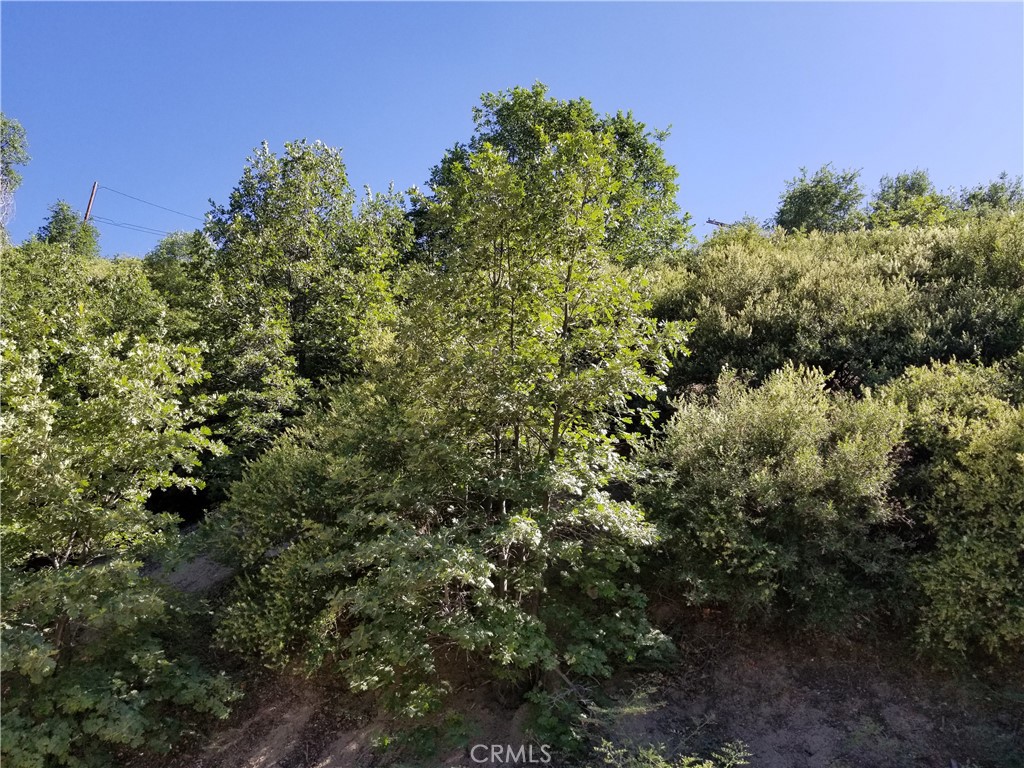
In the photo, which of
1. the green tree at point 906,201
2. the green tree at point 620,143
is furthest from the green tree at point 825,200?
the green tree at point 620,143

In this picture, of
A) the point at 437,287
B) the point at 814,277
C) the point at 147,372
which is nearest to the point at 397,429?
the point at 437,287

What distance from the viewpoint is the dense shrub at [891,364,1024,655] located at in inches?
180

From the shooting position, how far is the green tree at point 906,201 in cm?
1730

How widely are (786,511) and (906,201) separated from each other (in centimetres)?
2316

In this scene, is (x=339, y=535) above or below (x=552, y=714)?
above

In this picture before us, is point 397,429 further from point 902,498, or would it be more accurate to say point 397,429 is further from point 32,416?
point 902,498

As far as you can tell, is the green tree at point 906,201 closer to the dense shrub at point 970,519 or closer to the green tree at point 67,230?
the dense shrub at point 970,519

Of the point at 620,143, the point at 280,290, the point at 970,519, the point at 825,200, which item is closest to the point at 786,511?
the point at 970,519

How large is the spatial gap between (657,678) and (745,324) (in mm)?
5487

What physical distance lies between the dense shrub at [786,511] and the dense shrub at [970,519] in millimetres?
333

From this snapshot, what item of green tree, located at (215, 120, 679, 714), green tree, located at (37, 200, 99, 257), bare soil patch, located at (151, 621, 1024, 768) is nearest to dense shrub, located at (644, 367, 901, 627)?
bare soil patch, located at (151, 621, 1024, 768)

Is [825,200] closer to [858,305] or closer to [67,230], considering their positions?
[858,305]

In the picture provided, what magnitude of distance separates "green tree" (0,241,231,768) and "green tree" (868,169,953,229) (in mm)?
19028

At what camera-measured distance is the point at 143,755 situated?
495cm
